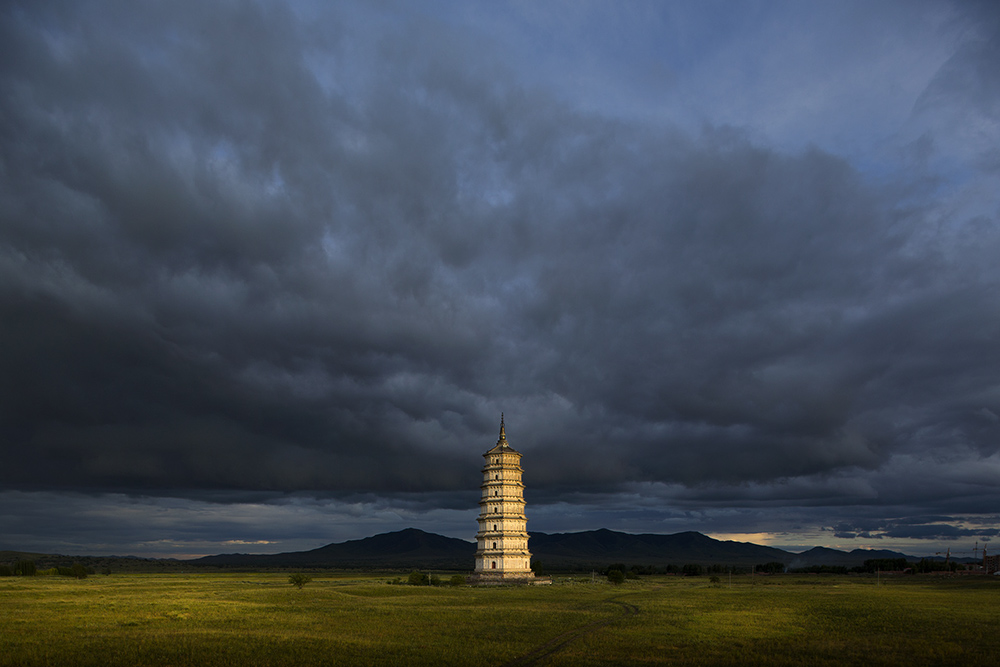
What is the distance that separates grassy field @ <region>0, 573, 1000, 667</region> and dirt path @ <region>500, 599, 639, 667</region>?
0.12 meters

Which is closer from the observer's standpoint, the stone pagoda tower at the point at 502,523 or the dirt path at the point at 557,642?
the dirt path at the point at 557,642

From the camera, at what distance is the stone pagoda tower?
324 ft

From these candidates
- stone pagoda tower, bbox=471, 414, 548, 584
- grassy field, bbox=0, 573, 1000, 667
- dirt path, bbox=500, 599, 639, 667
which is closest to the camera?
dirt path, bbox=500, 599, 639, 667

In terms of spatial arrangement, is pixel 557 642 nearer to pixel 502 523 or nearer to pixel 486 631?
pixel 486 631

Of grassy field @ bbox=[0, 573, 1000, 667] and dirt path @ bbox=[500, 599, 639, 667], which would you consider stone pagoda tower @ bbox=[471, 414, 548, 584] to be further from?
dirt path @ bbox=[500, 599, 639, 667]

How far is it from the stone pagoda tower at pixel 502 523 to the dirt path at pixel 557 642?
42080 mm

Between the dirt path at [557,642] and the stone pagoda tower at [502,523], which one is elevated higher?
the stone pagoda tower at [502,523]

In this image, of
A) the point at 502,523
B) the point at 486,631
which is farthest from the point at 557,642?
the point at 502,523

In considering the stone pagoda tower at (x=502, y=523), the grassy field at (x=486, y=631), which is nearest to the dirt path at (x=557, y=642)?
the grassy field at (x=486, y=631)

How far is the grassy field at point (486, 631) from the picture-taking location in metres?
34.7

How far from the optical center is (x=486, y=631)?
4488 centimetres

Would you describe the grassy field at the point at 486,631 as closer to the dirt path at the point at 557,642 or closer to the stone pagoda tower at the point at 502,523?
the dirt path at the point at 557,642

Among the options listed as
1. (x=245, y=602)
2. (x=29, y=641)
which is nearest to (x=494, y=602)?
(x=245, y=602)

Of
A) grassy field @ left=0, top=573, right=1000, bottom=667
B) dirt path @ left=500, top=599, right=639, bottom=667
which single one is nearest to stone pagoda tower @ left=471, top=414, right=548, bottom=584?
grassy field @ left=0, top=573, right=1000, bottom=667
